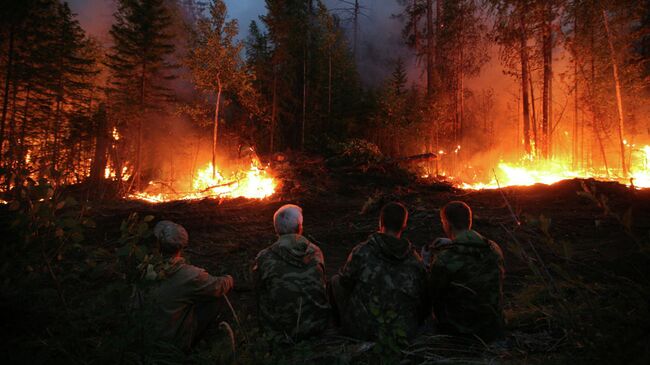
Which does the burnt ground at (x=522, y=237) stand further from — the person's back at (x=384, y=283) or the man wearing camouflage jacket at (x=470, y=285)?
the person's back at (x=384, y=283)

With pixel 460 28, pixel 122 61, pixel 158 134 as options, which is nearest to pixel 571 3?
pixel 460 28

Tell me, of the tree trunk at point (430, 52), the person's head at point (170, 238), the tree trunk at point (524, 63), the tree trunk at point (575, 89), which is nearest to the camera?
the person's head at point (170, 238)

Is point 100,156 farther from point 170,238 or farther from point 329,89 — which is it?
point 329,89

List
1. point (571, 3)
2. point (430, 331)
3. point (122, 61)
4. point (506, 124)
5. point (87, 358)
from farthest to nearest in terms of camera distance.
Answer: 1. point (506, 124)
2. point (122, 61)
3. point (571, 3)
4. point (430, 331)
5. point (87, 358)

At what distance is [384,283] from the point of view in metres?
3.12

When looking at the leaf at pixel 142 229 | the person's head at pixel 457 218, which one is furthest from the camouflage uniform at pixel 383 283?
the leaf at pixel 142 229

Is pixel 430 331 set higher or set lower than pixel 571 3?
lower

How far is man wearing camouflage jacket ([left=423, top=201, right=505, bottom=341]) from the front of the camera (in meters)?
3.03

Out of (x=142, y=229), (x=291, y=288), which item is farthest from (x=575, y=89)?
(x=142, y=229)

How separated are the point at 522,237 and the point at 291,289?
5.95 metres

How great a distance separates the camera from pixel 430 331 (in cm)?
328

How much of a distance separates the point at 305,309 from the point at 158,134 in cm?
2322

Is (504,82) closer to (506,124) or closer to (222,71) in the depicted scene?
(506,124)

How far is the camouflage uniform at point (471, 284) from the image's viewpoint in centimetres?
303
